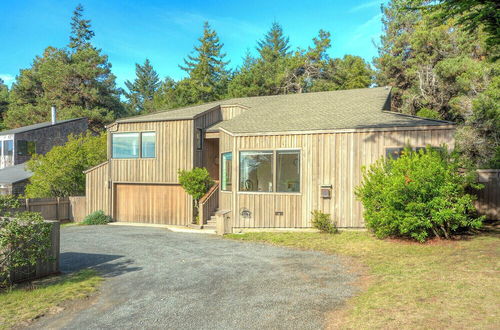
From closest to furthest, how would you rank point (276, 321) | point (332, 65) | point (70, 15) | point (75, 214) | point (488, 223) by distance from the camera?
point (276, 321) < point (488, 223) < point (75, 214) < point (332, 65) < point (70, 15)

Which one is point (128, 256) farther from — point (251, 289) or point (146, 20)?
point (146, 20)

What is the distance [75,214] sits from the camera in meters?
19.4

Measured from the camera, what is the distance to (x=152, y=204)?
→ 17.7 m

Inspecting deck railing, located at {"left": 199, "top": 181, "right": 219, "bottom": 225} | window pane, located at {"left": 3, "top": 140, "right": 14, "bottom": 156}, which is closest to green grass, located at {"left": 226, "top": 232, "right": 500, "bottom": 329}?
deck railing, located at {"left": 199, "top": 181, "right": 219, "bottom": 225}

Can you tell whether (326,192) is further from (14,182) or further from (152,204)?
(14,182)

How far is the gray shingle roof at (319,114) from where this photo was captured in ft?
41.8

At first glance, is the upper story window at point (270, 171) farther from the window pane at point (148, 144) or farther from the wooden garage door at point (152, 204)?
the window pane at point (148, 144)

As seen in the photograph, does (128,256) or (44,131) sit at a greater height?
(44,131)

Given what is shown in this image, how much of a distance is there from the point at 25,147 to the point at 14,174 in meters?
4.97

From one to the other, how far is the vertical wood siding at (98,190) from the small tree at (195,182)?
511 cm

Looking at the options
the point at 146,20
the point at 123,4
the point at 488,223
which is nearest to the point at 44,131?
the point at 123,4

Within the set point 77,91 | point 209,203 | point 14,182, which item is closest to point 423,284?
point 209,203

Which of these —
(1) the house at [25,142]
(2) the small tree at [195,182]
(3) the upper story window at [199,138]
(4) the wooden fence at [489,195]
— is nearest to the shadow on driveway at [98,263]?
(2) the small tree at [195,182]

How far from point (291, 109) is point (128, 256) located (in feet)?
34.2
